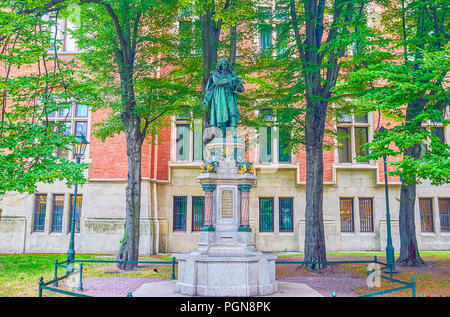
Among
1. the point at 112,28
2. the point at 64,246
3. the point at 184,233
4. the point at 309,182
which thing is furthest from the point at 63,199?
the point at 309,182

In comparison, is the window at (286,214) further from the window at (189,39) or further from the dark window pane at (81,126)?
the dark window pane at (81,126)

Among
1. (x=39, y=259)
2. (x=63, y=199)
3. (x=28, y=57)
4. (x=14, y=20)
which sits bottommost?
(x=39, y=259)

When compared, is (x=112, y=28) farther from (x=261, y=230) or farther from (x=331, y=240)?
(x=331, y=240)

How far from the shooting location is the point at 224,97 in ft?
33.9

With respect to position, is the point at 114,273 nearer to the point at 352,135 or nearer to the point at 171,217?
the point at 171,217

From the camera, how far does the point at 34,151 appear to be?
35.1 ft

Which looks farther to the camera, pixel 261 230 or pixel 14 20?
pixel 261 230

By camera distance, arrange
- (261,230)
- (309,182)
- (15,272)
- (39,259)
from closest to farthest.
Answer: (15,272), (309,182), (39,259), (261,230)

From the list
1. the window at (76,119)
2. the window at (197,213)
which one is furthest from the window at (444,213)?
the window at (76,119)

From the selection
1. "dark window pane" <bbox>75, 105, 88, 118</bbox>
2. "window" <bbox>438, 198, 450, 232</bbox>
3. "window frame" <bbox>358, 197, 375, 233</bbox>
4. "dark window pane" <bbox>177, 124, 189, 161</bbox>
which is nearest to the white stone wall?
"window frame" <bbox>358, 197, 375, 233</bbox>

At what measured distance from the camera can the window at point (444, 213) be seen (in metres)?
22.2

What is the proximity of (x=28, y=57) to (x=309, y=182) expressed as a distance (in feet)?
35.3

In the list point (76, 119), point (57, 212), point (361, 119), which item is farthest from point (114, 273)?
point (361, 119)

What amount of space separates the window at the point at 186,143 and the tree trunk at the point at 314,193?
30.4ft
